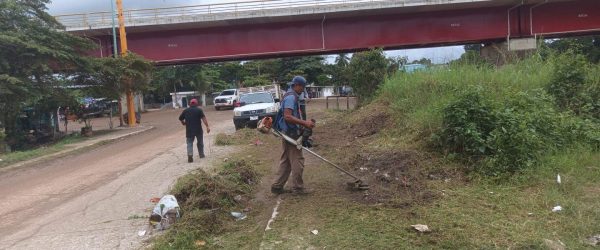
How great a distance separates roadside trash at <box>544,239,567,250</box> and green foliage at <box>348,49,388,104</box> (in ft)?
55.4

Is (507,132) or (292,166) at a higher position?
(507,132)

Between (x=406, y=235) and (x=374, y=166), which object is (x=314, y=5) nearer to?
(x=374, y=166)

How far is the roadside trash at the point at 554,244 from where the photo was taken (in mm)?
4676

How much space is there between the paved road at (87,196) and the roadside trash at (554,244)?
450cm

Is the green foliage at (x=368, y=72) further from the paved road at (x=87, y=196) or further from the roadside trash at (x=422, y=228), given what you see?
the roadside trash at (x=422, y=228)

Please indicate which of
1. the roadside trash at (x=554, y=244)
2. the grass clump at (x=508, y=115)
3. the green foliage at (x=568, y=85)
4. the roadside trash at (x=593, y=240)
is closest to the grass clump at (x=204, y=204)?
the grass clump at (x=508, y=115)

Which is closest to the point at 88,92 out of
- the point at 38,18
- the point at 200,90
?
the point at 38,18

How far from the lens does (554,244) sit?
15.6 ft

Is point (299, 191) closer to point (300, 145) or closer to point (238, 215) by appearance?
point (300, 145)

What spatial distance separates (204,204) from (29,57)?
19607 millimetres

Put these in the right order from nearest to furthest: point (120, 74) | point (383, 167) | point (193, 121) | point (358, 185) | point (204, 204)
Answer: point (204, 204)
point (358, 185)
point (383, 167)
point (193, 121)
point (120, 74)

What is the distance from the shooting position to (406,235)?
5.20 meters

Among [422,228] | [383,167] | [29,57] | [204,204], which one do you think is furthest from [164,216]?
[29,57]

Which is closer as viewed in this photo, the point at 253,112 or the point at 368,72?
the point at 253,112
